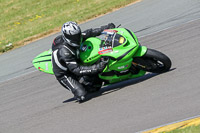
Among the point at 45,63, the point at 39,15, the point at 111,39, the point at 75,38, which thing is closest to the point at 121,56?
the point at 111,39

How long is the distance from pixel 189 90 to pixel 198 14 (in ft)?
20.4

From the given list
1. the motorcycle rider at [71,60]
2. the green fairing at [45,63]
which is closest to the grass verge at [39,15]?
the green fairing at [45,63]

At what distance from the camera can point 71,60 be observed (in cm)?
741

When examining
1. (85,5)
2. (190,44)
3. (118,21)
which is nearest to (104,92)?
(190,44)

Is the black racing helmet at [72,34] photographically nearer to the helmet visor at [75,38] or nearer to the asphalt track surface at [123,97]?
the helmet visor at [75,38]

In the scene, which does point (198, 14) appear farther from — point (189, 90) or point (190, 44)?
point (189, 90)

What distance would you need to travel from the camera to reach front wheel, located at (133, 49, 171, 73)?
7.27 meters

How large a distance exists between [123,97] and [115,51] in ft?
3.00

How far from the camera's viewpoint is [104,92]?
8.07m

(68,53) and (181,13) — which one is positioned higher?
(68,53)

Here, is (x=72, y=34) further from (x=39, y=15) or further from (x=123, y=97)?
(x=39, y=15)

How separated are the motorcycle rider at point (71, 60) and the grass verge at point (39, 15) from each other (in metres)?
8.03

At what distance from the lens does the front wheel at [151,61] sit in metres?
7.27

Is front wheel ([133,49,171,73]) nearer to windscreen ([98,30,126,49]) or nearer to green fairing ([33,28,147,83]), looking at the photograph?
green fairing ([33,28,147,83])
